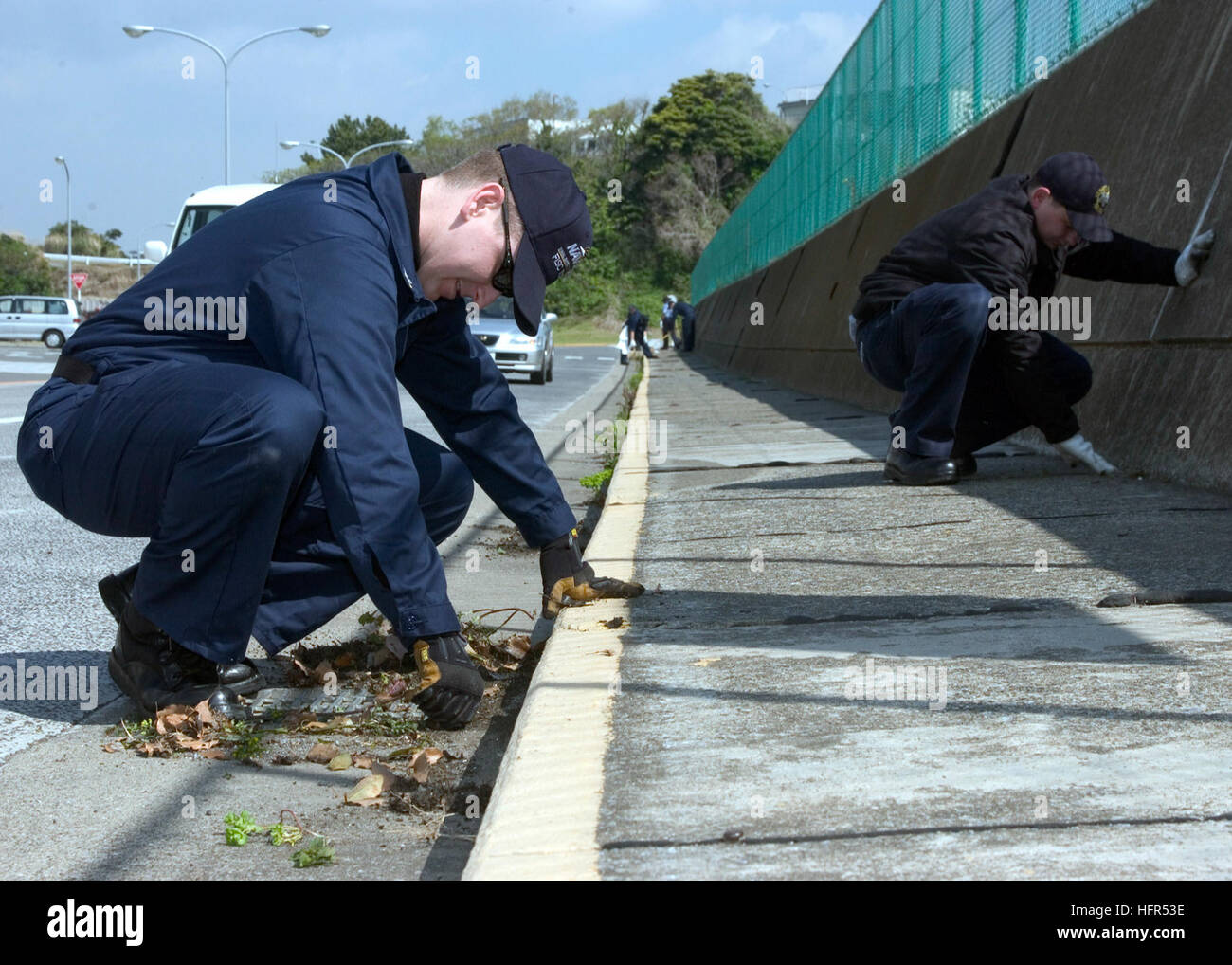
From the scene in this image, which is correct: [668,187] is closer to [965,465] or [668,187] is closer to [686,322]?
[686,322]

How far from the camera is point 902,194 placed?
11039mm

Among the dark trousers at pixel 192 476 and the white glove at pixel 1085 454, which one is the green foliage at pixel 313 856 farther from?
the white glove at pixel 1085 454

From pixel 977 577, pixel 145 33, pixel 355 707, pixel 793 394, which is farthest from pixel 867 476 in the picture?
pixel 145 33

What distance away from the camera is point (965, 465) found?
5.41 metres

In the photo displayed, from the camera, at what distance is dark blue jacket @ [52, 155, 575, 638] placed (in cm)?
252

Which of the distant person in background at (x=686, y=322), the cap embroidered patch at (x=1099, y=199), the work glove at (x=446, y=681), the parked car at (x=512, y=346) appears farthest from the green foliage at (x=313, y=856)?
the distant person in background at (x=686, y=322)

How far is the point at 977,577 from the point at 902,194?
320 inches

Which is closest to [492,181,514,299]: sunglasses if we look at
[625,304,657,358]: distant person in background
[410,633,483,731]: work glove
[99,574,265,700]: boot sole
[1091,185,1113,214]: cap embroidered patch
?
A: [410,633,483,731]: work glove

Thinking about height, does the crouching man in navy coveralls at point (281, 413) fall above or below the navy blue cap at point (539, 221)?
below

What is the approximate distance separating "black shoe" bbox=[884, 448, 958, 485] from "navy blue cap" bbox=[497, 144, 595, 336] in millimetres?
2665

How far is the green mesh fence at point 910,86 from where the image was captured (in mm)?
7719

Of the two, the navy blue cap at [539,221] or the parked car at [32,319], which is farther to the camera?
the parked car at [32,319]

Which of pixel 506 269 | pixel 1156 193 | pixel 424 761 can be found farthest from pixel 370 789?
pixel 1156 193
